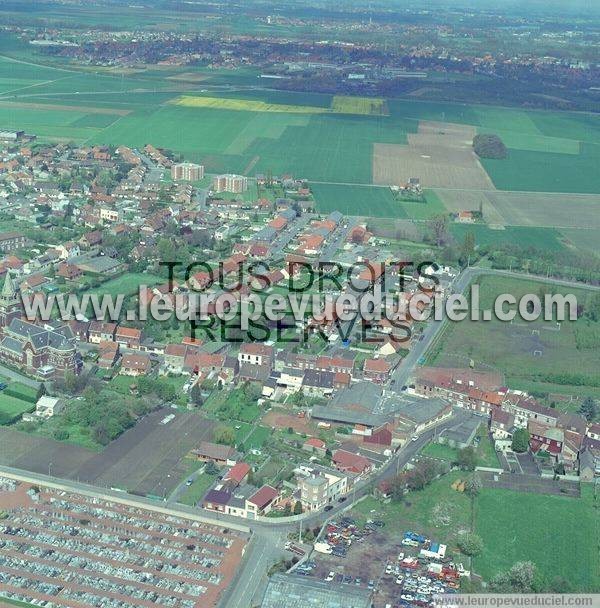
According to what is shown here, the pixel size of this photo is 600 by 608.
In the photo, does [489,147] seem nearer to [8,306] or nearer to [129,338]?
[129,338]

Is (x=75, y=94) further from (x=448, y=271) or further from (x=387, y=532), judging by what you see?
(x=387, y=532)

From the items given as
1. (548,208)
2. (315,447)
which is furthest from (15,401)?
(548,208)

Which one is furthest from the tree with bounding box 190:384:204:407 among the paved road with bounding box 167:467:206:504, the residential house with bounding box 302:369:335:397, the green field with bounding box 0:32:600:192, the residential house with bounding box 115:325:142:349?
the green field with bounding box 0:32:600:192

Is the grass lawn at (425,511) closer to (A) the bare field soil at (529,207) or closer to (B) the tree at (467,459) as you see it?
(B) the tree at (467,459)

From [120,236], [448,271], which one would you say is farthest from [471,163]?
[120,236]

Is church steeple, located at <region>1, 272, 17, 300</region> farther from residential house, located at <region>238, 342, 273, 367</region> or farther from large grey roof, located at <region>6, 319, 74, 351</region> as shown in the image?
residential house, located at <region>238, 342, 273, 367</region>

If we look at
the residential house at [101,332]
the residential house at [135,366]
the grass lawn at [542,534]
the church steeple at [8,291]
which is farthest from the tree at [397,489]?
the church steeple at [8,291]
